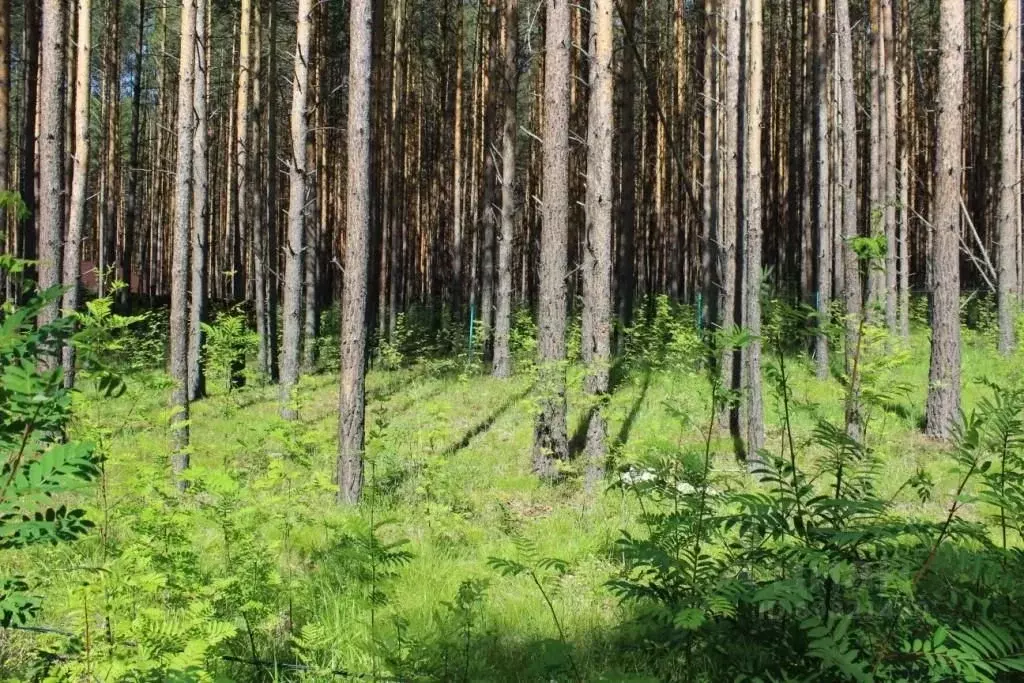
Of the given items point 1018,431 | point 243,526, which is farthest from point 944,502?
point 243,526

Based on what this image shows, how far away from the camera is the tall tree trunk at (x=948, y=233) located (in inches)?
388

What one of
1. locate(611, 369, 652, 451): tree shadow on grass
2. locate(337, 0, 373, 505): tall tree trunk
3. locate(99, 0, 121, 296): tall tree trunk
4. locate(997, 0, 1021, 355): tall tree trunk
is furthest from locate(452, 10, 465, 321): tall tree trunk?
locate(337, 0, 373, 505): tall tree trunk

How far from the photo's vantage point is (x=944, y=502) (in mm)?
7480

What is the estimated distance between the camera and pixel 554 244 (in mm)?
8992

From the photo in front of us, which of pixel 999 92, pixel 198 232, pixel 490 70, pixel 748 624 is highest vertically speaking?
pixel 999 92

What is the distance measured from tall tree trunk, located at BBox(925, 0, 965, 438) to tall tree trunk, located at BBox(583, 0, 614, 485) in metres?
4.58

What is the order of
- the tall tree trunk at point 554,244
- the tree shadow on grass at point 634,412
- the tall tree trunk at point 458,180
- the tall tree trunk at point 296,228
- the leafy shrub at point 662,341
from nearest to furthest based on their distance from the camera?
1. the tall tree trunk at point 554,244
2. the tree shadow on grass at point 634,412
3. the tall tree trunk at point 296,228
4. the leafy shrub at point 662,341
5. the tall tree trunk at point 458,180

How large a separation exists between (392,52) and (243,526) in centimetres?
1898

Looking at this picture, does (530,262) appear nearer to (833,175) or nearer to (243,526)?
(833,175)

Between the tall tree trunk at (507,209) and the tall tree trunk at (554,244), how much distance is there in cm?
564

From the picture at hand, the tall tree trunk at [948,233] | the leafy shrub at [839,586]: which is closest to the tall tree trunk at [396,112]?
the tall tree trunk at [948,233]

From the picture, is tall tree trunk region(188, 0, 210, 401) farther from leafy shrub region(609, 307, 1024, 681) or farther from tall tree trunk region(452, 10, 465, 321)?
leafy shrub region(609, 307, 1024, 681)

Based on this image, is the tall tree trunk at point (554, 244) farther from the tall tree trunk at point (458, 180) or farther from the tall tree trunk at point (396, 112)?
the tall tree trunk at point (458, 180)

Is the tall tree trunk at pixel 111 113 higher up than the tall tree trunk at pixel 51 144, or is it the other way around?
the tall tree trunk at pixel 111 113
